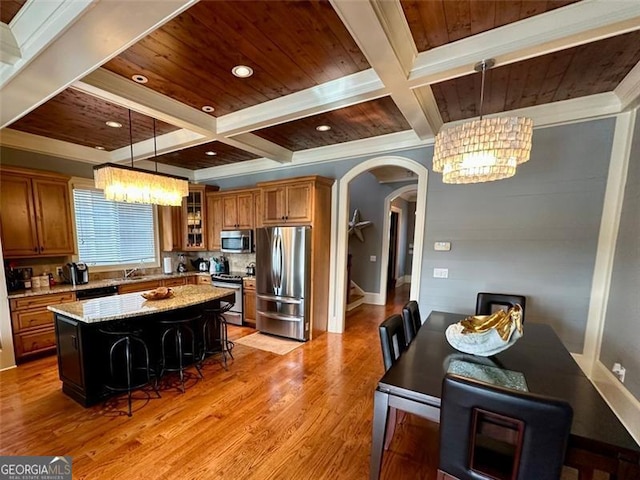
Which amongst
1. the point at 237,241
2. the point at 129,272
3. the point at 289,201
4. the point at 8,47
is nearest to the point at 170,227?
the point at 129,272

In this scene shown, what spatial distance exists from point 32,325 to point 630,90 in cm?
672

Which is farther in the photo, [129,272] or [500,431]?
[129,272]

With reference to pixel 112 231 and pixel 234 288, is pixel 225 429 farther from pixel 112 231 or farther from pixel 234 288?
pixel 112 231

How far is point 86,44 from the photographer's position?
65.7 inches

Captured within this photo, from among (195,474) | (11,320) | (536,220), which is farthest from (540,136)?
(11,320)

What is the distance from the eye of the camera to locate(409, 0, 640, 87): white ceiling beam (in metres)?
1.53

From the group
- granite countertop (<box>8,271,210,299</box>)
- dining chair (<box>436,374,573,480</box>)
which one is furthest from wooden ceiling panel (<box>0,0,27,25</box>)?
dining chair (<box>436,374,573,480</box>)

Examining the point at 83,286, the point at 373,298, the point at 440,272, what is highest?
the point at 440,272

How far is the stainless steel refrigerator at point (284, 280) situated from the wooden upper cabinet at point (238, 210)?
2.28 ft

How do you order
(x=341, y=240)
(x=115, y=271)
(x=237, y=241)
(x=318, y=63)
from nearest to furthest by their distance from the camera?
(x=318, y=63) < (x=341, y=240) < (x=115, y=271) < (x=237, y=241)

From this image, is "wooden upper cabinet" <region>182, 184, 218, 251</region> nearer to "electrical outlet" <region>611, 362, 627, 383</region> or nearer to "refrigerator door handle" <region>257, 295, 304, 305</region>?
"refrigerator door handle" <region>257, 295, 304, 305</region>

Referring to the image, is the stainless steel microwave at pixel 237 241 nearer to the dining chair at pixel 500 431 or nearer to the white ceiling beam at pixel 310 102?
the white ceiling beam at pixel 310 102

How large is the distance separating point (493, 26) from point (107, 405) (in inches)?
171

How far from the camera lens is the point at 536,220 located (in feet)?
9.80
